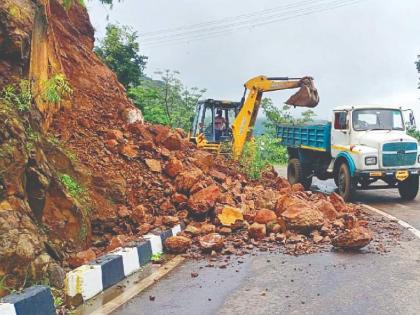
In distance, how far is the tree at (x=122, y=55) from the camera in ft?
96.2

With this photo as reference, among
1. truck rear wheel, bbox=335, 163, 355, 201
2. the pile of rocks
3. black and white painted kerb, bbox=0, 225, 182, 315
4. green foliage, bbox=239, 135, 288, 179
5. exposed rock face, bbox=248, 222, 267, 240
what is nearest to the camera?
black and white painted kerb, bbox=0, 225, 182, 315

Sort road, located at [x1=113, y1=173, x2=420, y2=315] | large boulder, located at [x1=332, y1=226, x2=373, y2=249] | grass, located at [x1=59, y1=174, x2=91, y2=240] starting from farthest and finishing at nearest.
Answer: large boulder, located at [x1=332, y1=226, x2=373, y2=249]
grass, located at [x1=59, y1=174, x2=91, y2=240]
road, located at [x1=113, y1=173, x2=420, y2=315]

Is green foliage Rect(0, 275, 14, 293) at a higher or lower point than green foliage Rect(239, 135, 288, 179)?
lower

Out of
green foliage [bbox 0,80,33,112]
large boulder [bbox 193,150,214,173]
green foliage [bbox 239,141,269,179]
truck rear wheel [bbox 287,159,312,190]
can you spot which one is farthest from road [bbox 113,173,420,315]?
truck rear wheel [bbox 287,159,312,190]

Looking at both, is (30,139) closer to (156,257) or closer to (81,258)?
(81,258)

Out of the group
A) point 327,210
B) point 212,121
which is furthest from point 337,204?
point 212,121

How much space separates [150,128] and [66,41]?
2698 millimetres

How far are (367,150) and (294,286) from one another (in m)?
7.15

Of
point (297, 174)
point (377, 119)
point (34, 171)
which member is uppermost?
point (377, 119)

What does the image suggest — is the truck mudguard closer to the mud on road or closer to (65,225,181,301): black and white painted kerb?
the mud on road

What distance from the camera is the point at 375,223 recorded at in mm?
8656

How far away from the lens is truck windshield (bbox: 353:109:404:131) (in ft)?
40.1

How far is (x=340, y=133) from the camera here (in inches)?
496

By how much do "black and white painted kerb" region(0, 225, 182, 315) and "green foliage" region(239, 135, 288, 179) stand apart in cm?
524
